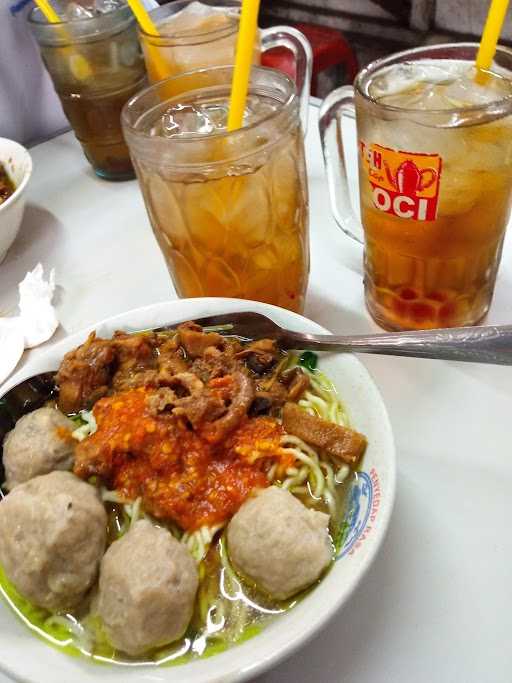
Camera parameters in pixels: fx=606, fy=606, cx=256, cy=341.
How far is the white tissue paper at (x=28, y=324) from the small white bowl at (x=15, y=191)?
158mm

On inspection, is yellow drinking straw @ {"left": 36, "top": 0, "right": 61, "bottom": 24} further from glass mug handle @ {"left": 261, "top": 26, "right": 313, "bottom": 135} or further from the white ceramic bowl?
the white ceramic bowl

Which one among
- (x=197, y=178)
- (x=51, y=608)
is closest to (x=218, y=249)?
(x=197, y=178)

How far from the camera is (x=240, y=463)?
2.78 ft

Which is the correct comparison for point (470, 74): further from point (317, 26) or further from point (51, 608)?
point (317, 26)

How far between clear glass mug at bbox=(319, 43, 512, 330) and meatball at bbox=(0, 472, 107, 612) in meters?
0.62

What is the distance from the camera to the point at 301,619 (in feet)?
2.04

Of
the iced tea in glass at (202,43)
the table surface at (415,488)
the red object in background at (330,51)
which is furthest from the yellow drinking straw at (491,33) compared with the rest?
the red object in background at (330,51)

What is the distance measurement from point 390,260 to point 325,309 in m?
0.22

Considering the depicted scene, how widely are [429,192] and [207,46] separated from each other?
0.72 m

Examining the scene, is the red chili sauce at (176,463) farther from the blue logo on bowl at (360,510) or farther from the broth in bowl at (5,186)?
the broth in bowl at (5,186)

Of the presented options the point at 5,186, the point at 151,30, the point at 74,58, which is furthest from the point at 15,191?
the point at 151,30

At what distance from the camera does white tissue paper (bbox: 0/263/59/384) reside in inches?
46.8

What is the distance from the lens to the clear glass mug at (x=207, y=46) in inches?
52.1

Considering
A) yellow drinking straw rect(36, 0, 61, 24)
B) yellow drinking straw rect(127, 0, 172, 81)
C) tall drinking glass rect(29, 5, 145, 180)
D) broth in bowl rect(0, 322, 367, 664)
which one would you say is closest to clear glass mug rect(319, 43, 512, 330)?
A: broth in bowl rect(0, 322, 367, 664)
